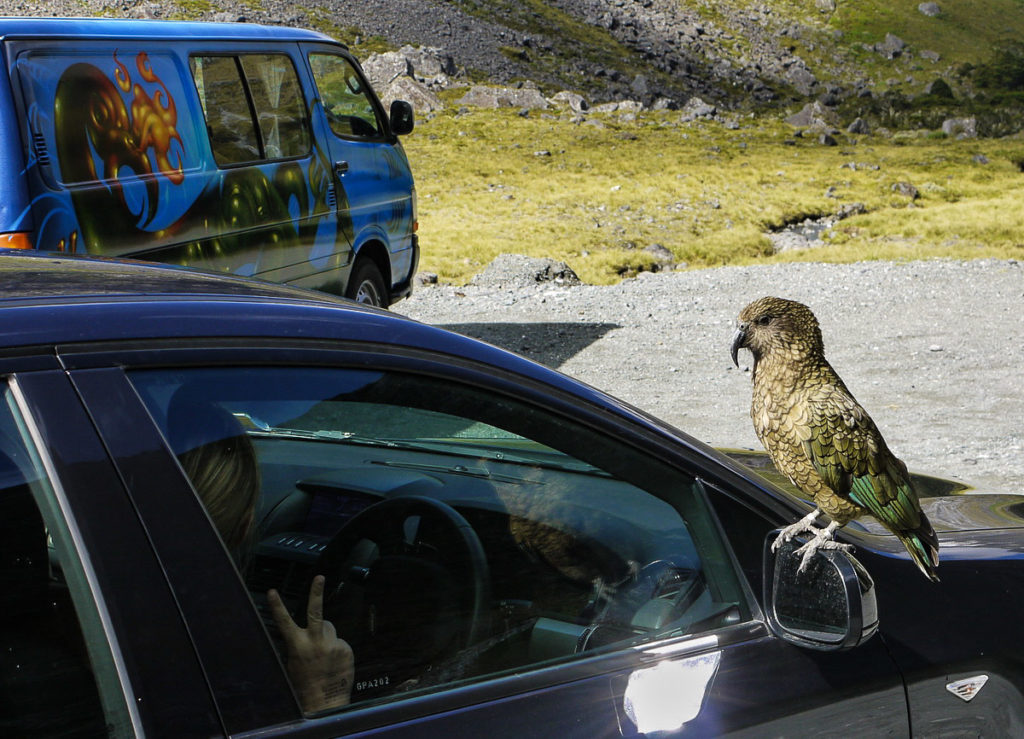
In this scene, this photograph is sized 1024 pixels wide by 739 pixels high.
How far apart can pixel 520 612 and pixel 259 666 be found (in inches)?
20.0

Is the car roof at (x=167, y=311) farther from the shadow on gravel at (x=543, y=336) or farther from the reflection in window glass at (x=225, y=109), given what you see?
the shadow on gravel at (x=543, y=336)

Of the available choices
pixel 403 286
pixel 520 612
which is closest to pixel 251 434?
pixel 520 612

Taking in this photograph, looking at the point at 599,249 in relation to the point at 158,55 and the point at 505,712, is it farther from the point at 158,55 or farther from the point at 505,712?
the point at 505,712

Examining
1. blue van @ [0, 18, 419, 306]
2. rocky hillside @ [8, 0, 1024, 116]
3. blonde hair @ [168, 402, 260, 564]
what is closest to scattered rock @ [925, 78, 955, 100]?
rocky hillside @ [8, 0, 1024, 116]

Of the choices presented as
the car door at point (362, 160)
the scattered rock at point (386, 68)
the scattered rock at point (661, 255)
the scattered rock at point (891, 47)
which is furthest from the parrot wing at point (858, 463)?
the scattered rock at point (891, 47)

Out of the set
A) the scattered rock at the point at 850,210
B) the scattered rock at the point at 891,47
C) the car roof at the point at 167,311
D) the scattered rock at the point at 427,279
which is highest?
the scattered rock at the point at 891,47

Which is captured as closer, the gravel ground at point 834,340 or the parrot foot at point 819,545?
the parrot foot at point 819,545

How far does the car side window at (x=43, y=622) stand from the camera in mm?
1141

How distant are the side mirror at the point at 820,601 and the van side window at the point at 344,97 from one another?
573cm

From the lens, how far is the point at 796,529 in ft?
5.71

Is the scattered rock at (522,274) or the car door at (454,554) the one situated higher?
the car door at (454,554)

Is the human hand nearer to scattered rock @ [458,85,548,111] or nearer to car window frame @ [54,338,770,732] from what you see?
car window frame @ [54,338,770,732]

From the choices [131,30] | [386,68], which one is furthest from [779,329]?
[386,68]

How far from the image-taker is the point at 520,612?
1.64m
